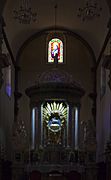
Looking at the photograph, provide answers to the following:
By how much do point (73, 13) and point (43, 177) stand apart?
7415mm

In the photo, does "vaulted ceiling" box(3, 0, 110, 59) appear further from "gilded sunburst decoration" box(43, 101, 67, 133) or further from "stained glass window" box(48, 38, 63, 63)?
"gilded sunburst decoration" box(43, 101, 67, 133)

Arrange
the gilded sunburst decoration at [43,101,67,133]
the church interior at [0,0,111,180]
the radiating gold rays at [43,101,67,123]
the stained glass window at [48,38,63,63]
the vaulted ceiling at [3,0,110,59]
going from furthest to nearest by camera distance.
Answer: the stained glass window at [48,38,63,63], the radiating gold rays at [43,101,67,123], the gilded sunburst decoration at [43,101,67,133], the vaulted ceiling at [3,0,110,59], the church interior at [0,0,111,180]

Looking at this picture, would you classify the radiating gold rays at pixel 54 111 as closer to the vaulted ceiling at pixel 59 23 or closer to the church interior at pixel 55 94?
the church interior at pixel 55 94

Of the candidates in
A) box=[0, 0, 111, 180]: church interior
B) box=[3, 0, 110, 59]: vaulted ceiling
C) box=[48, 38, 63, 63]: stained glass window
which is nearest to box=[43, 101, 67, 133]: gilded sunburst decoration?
box=[0, 0, 111, 180]: church interior

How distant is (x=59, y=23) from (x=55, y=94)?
167 inches

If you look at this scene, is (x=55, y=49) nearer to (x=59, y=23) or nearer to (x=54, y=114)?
(x=59, y=23)

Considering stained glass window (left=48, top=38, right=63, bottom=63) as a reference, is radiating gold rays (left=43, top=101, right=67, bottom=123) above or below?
below

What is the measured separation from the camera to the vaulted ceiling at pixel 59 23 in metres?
21.9

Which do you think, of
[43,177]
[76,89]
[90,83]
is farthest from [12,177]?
[90,83]

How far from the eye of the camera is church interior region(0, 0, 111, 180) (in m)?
21.2

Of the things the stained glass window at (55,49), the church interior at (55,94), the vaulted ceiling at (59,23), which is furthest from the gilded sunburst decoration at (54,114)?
the stained glass window at (55,49)

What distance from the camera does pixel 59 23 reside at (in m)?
25.1

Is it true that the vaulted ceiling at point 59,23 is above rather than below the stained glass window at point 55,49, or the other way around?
above

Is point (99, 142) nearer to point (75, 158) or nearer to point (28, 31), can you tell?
point (75, 158)
